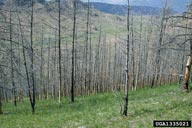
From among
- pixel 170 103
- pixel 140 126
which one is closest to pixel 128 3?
pixel 170 103

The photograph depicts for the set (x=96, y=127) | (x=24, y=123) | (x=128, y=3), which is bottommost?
(x=24, y=123)

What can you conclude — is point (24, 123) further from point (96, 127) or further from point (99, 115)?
point (96, 127)

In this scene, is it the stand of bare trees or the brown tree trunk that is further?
the stand of bare trees

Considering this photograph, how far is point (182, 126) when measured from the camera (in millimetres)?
14039

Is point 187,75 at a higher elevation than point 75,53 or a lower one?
higher

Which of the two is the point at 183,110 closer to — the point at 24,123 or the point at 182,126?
the point at 182,126

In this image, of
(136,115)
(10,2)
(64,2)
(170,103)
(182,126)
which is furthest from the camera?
(64,2)

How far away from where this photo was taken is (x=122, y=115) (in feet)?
62.5

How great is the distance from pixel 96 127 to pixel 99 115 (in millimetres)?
3615

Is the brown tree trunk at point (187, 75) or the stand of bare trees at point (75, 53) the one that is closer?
the brown tree trunk at point (187, 75)

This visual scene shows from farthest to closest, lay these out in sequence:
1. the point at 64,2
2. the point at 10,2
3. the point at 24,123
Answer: the point at 64,2
the point at 10,2
the point at 24,123

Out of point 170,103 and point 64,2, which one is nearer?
point 170,103

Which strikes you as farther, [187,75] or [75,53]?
[75,53]

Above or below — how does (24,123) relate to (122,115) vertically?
below
